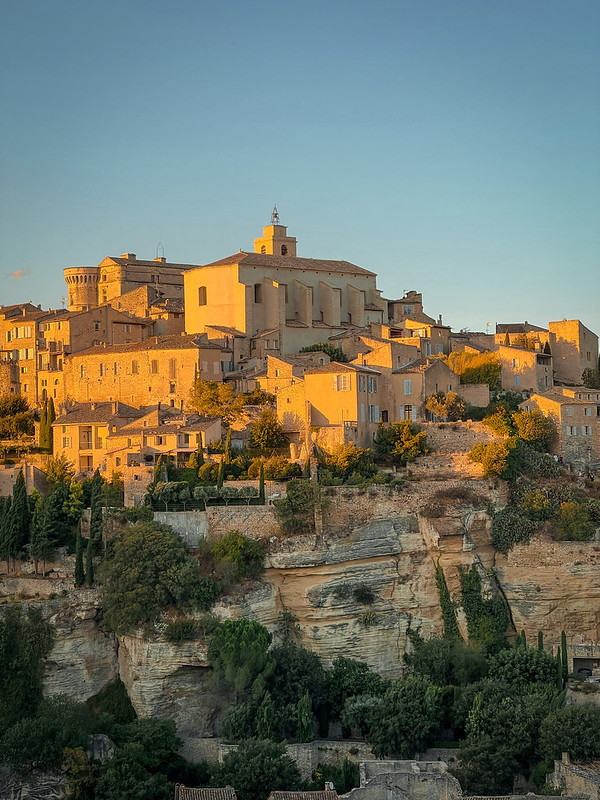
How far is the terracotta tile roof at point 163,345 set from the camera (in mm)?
56656

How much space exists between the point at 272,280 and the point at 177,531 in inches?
713

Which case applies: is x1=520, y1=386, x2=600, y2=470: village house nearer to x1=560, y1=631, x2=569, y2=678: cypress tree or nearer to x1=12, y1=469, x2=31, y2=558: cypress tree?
x1=560, y1=631, x2=569, y2=678: cypress tree

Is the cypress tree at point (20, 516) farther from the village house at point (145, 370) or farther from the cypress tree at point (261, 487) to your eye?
the village house at point (145, 370)

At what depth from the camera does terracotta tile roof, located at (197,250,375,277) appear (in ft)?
200

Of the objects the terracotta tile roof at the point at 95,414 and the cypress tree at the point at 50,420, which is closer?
the terracotta tile roof at the point at 95,414

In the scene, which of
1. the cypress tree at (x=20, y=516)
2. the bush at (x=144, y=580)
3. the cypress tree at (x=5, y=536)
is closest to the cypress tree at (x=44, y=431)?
the cypress tree at (x=20, y=516)

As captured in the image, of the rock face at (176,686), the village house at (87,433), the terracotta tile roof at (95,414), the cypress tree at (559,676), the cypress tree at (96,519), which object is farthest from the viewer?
the terracotta tile roof at (95,414)

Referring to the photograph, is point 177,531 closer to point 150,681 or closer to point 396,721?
point 150,681

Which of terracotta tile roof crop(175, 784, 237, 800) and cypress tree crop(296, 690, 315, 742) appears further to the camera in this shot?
cypress tree crop(296, 690, 315, 742)

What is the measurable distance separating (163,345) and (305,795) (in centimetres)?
2443

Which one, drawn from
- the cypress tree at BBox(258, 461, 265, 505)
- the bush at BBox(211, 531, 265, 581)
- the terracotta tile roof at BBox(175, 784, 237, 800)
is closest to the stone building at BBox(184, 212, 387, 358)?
the cypress tree at BBox(258, 461, 265, 505)

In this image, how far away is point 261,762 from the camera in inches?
1522

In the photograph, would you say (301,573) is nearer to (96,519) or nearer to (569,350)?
(96,519)

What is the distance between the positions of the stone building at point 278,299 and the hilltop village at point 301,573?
1051 millimetres
